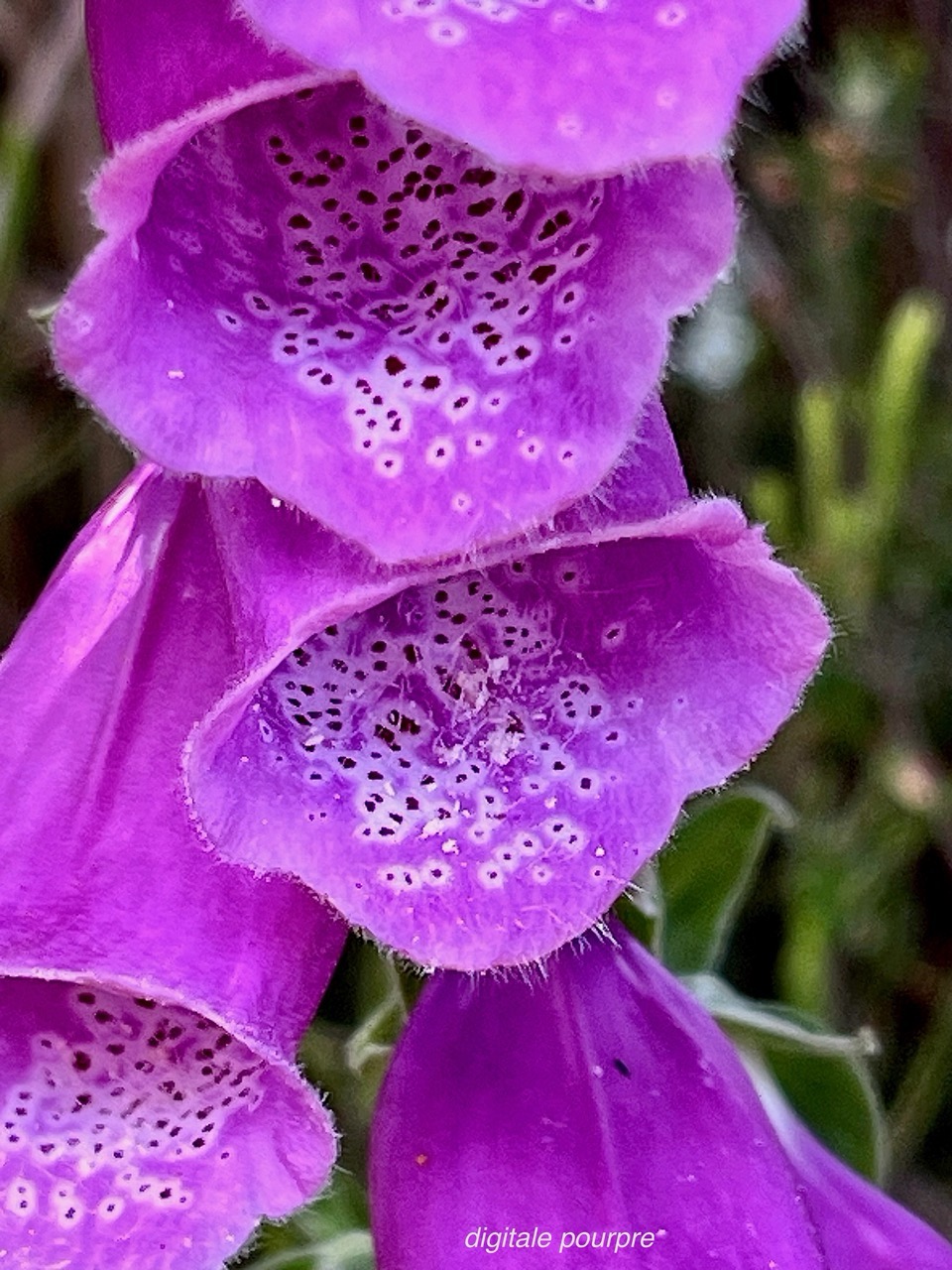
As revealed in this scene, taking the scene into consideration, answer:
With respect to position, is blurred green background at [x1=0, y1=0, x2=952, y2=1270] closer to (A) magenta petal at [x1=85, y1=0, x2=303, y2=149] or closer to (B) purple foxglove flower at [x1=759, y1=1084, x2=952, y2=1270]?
(B) purple foxglove flower at [x1=759, y1=1084, x2=952, y2=1270]

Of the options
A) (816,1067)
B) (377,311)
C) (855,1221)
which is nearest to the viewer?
(377,311)

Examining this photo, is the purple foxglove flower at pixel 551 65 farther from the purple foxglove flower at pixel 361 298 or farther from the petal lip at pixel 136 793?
the petal lip at pixel 136 793

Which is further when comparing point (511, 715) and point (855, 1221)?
point (855, 1221)

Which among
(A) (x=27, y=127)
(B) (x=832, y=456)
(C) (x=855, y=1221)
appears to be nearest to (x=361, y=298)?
(C) (x=855, y=1221)

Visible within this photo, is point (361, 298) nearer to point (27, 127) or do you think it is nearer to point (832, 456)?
point (832, 456)

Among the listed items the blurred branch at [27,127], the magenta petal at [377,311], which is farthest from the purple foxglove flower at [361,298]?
the blurred branch at [27,127]
